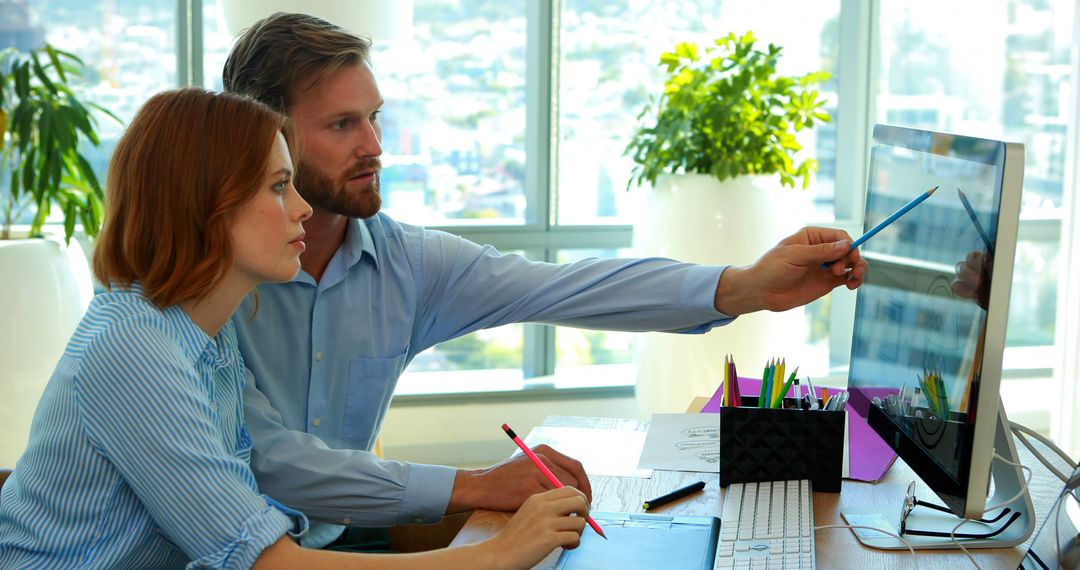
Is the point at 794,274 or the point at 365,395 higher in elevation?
the point at 794,274

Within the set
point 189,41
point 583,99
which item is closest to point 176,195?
point 189,41

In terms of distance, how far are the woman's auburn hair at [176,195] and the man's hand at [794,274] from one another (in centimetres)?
69

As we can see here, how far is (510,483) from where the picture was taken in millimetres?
1394

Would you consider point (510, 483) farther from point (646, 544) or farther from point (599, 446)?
point (599, 446)

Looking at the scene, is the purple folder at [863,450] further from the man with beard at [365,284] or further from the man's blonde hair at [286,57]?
the man's blonde hair at [286,57]

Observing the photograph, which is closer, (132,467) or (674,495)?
(132,467)

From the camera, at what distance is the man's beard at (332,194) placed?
66.5 inches

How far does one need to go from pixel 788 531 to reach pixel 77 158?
2727mm

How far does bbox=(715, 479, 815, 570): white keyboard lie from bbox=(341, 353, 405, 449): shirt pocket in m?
0.54

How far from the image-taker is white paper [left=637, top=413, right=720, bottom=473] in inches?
61.7

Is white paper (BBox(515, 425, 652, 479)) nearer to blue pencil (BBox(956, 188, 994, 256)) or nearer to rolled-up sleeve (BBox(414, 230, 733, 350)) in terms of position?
rolled-up sleeve (BBox(414, 230, 733, 350))

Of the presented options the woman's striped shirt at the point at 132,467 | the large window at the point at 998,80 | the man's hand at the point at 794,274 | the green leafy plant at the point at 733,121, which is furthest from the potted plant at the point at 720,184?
the woman's striped shirt at the point at 132,467

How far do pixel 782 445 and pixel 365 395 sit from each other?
609 millimetres

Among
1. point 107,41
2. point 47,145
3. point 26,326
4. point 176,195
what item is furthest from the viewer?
point 107,41
